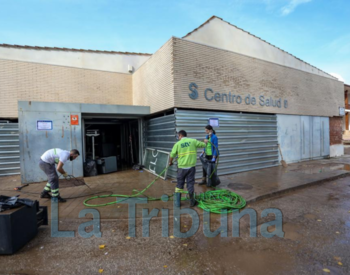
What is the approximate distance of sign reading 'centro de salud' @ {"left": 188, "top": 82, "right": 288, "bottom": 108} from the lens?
7.46 metres

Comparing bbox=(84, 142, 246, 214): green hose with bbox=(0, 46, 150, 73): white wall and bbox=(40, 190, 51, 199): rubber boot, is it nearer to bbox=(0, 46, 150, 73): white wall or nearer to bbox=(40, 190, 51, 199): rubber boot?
bbox=(40, 190, 51, 199): rubber boot

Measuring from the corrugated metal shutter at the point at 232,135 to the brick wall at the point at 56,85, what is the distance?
3.09m

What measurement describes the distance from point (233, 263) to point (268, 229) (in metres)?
1.35

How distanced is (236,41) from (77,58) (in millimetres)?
7498

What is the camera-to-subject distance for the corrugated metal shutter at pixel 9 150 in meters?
8.64

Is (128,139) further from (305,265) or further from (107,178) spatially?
(305,265)

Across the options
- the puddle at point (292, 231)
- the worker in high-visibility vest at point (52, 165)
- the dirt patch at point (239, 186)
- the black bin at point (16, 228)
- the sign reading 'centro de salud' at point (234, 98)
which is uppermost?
the sign reading 'centro de salud' at point (234, 98)

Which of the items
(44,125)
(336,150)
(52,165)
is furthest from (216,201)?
(336,150)

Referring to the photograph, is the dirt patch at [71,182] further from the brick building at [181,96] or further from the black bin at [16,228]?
the black bin at [16,228]

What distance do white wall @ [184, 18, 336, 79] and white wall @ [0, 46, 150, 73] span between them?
4.53 m

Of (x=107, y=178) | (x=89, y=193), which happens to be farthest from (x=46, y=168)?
(x=107, y=178)

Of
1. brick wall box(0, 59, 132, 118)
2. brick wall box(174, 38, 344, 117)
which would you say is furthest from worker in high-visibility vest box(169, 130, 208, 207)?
brick wall box(0, 59, 132, 118)

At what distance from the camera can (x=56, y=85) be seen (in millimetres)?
9664

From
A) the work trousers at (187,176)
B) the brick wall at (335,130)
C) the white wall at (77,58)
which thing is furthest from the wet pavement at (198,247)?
the brick wall at (335,130)
